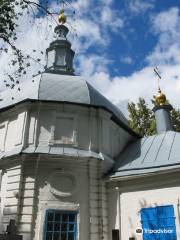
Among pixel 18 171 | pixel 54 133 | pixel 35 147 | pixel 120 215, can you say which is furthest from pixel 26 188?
pixel 120 215

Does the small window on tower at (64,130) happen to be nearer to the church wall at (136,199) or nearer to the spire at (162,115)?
the church wall at (136,199)

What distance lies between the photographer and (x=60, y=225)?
33.6ft

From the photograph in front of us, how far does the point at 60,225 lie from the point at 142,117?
11287 mm

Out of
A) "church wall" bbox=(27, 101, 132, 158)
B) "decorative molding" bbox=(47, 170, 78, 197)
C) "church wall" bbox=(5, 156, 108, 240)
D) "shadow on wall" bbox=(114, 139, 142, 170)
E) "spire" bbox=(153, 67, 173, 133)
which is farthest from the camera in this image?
"spire" bbox=(153, 67, 173, 133)

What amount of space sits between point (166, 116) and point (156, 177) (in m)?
5.56

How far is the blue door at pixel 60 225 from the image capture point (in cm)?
1004

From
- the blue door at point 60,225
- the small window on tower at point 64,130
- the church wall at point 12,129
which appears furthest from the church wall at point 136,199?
the church wall at point 12,129

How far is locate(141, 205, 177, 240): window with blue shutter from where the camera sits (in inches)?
380

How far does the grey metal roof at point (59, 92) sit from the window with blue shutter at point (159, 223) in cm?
428

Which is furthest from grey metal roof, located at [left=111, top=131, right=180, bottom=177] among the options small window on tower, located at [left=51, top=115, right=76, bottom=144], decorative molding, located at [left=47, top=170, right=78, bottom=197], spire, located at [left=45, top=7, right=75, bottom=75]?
spire, located at [left=45, top=7, right=75, bottom=75]

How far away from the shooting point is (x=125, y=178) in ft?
35.8

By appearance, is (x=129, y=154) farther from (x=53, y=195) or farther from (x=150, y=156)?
(x=53, y=195)

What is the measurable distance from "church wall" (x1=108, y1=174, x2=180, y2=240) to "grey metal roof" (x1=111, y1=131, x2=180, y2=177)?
0.36 meters

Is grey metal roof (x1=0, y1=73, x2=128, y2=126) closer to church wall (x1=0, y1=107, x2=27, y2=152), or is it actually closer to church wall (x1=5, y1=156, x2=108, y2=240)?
church wall (x1=0, y1=107, x2=27, y2=152)
